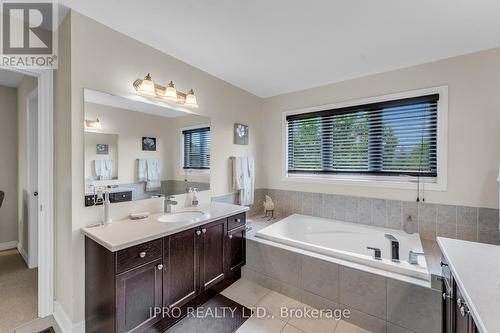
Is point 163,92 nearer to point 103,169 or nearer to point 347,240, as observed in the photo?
point 103,169

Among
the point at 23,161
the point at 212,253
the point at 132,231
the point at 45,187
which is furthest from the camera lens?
the point at 23,161

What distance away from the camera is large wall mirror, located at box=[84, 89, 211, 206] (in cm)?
173

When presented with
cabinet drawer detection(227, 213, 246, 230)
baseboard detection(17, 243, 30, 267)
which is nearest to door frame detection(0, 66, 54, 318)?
baseboard detection(17, 243, 30, 267)

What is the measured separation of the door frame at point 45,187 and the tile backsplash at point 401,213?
5.33ft

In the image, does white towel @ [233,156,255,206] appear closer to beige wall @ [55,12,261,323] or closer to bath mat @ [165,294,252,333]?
beige wall @ [55,12,261,323]

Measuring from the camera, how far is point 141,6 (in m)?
1.55

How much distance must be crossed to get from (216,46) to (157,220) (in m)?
1.74

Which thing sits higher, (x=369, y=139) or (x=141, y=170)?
(x=369, y=139)

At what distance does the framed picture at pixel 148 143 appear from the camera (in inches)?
82.4

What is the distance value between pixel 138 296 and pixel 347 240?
2.35 metres

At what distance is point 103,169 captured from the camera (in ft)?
5.82

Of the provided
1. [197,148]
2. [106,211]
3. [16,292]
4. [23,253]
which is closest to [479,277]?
[106,211]

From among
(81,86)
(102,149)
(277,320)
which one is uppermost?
(81,86)

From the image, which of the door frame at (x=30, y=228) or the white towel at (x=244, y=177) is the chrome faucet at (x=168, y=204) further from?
the door frame at (x=30, y=228)
